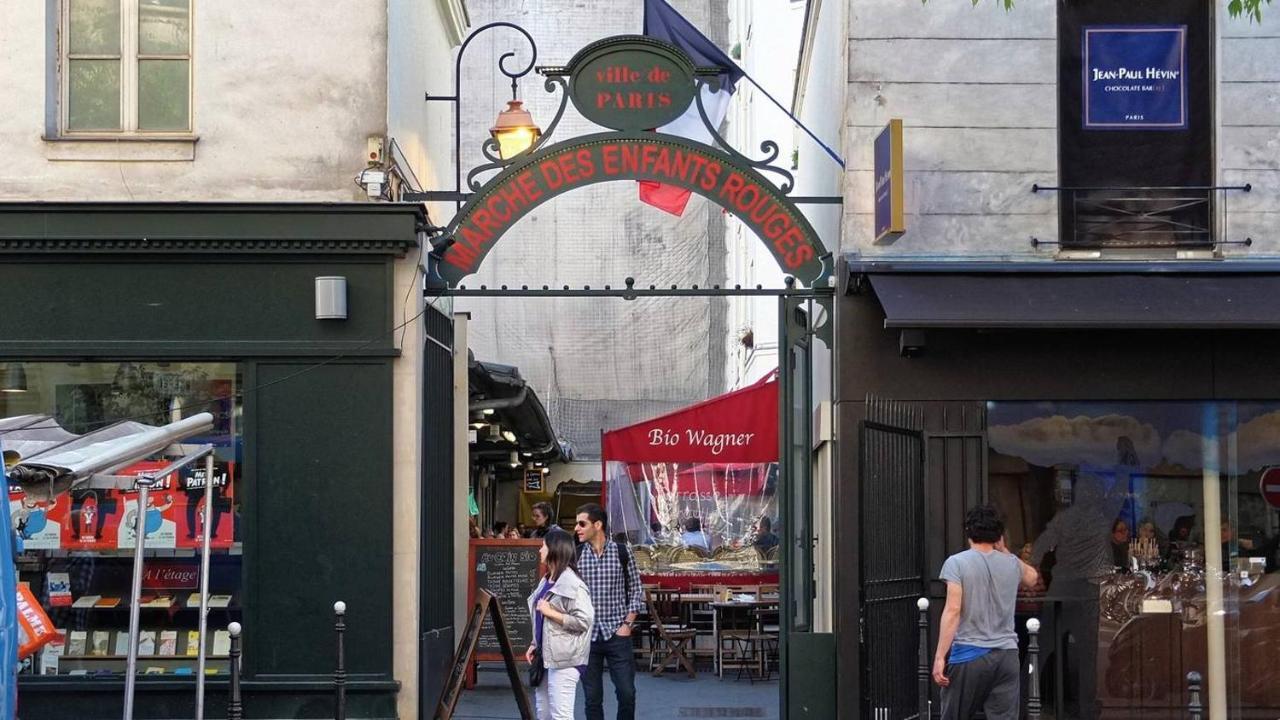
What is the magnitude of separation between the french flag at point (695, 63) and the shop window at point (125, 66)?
3.70 m

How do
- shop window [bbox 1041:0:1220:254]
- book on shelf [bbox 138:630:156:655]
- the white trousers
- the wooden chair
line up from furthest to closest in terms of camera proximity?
the wooden chair < shop window [bbox 1041:0:1220:254] < book on shelf [bbox 138:630:156:655] < the white trousers

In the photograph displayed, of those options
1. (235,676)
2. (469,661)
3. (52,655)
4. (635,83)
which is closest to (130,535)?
(52,655)

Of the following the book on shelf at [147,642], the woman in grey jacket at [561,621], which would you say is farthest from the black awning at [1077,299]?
the book on shelf at [147,642]

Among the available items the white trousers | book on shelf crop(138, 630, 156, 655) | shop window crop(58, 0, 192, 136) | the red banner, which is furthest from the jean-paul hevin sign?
book on shelf crop(138, 630, 156, 655)

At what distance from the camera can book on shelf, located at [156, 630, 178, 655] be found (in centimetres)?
1268

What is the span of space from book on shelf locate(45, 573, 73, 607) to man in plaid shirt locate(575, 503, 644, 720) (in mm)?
3969

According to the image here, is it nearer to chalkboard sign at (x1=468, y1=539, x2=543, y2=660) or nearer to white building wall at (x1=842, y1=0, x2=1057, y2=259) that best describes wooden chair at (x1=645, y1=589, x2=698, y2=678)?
chalkboard sign at (x1=468, y1=539, x2=543, y2=660)

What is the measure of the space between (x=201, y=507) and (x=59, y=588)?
1264 mm

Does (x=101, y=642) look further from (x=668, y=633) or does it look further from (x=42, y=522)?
(x=668, y=633)

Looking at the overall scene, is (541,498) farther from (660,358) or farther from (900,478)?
(900,478)

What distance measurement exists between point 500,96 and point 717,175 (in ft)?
71.4

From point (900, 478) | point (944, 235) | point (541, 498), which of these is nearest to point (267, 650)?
point (900, 478)

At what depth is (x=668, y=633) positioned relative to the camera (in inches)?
A: 691

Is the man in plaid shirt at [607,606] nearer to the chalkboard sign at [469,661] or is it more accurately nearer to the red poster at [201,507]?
the chalkboard sign at [469,661]
